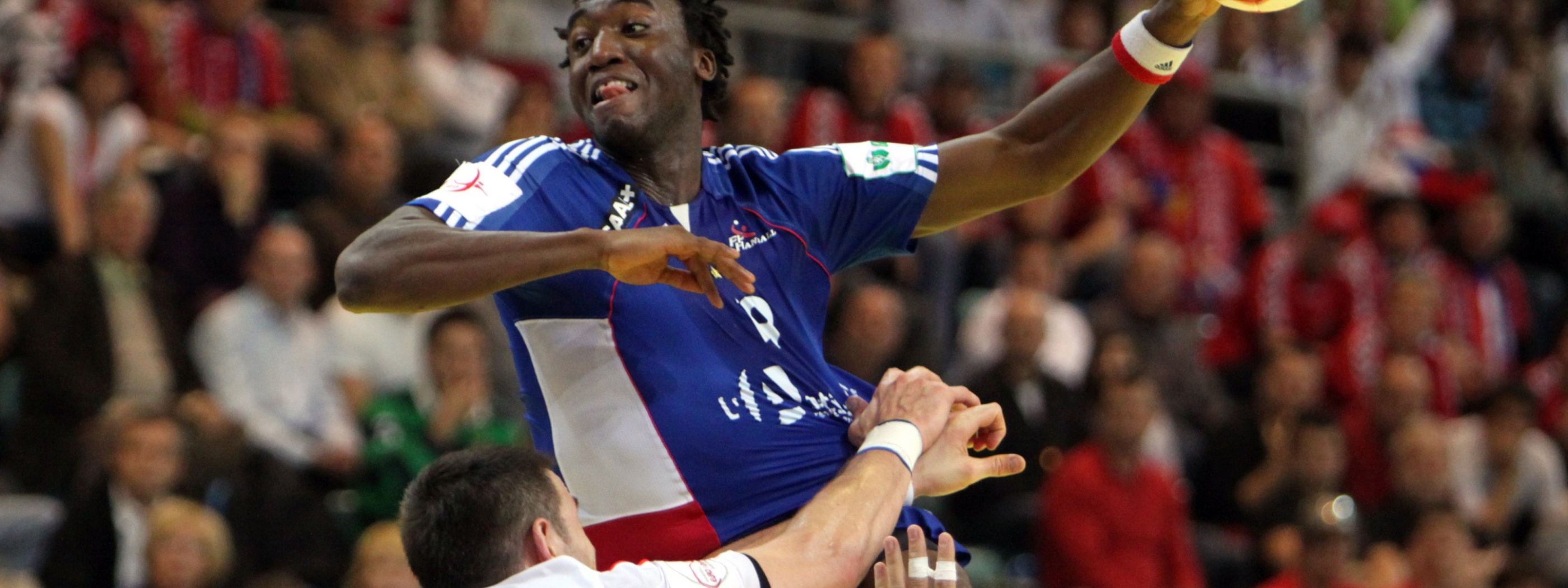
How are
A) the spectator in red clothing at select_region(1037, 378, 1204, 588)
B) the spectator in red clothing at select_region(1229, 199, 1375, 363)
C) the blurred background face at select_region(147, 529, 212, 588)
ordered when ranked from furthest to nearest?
the spectator in red clothing at select_region(1229, 199, 1375, 363), the spectator in red clothing at select_region(1037, 378, 1204, 588), the blurred background face at select_region(147, 529, 212, 588)

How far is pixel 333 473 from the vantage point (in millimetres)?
8758

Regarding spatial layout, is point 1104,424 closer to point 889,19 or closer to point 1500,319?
point 889,19

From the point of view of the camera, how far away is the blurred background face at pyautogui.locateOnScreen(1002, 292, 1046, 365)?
9.98m

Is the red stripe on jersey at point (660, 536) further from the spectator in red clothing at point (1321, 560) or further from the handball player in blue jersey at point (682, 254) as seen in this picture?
the spectator in red clothing at point (1321, 560)

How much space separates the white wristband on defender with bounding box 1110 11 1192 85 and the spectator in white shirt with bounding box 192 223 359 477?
539cm

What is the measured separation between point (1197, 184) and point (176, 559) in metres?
8.00

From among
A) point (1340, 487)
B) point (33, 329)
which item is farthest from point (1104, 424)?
point (33, 329)

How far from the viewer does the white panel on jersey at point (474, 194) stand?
3727 mm

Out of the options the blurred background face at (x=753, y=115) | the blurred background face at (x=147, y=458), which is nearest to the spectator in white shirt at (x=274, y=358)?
the blurred background face at (x=147, y=458)

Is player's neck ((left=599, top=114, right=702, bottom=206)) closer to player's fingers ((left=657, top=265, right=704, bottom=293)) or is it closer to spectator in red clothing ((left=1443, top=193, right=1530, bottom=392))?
player's fingers ((left=657, top=265, right=704, bottom=293))

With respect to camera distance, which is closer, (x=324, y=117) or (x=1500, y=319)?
(x=324, y=117)

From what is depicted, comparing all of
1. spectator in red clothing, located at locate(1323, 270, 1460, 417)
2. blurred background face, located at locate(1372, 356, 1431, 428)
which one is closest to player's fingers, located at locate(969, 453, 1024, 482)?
blurred background face, located at locate(1372, 356, 1431, 428)

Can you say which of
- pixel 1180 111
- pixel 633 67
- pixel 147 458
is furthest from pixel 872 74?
pixel 633 67

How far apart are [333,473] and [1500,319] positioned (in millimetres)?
8980
